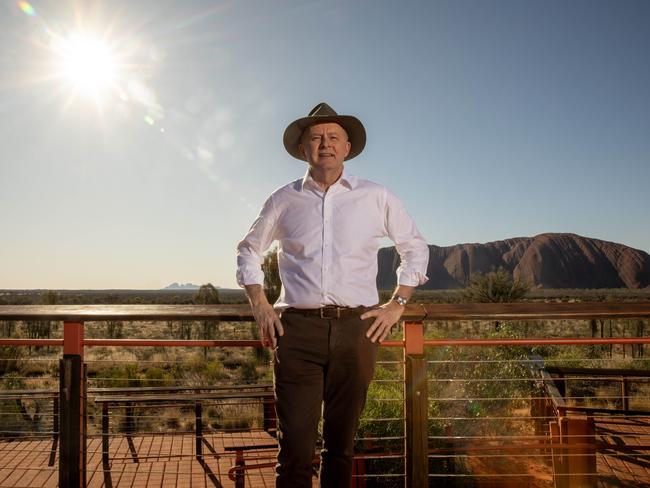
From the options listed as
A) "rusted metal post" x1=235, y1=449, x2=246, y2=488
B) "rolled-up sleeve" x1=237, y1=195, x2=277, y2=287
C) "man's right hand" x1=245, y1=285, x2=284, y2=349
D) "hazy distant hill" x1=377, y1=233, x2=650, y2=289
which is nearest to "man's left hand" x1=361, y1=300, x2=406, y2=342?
"man's right hand" x1=245, y1=285, x2=284, y2=349

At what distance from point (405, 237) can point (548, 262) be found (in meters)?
131

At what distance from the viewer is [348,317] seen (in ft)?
6.01

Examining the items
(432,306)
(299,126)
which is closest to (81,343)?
(299,126)

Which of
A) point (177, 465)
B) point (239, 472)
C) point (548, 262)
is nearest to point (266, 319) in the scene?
point (239, 472)

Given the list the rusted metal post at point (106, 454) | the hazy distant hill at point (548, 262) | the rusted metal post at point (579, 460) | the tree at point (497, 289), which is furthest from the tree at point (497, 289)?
the hazy distant hill at point (548, 262)

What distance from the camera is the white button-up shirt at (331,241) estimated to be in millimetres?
1866

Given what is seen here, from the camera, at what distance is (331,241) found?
1900 mm

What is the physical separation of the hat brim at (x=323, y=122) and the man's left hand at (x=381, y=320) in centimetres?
70

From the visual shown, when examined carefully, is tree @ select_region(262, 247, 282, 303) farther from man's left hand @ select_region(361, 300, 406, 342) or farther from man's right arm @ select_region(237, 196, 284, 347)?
man's left hand @ select_region(361, 300, 406, 342)

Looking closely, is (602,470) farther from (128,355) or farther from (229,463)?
(128,355)

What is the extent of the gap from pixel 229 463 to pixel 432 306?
3105 millimetres

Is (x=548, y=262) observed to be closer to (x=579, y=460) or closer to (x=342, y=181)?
(x=579, y=460)

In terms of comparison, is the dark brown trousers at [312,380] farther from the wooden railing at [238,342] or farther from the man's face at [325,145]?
the man's face at [325,145]

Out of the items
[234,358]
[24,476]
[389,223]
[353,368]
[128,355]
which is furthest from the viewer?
[128,355]
